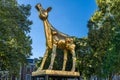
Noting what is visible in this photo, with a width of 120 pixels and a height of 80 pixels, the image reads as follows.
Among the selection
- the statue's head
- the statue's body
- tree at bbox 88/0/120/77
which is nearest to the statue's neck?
the statue's body

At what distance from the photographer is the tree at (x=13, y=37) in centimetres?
2938

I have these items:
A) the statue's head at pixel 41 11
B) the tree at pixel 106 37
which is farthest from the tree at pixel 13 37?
the statue's head at pixel 41 11

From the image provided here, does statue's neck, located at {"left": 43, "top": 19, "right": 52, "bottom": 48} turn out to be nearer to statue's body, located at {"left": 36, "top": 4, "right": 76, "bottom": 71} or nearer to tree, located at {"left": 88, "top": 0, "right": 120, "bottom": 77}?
statue's body, located at {"left": 36, "top": 4, "right": 76, "bottom": 71}

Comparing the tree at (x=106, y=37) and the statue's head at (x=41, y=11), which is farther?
the tree at (x=106, y=37)

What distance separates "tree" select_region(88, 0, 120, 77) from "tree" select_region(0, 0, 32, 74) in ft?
20.1

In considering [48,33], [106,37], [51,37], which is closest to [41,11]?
[48,33]

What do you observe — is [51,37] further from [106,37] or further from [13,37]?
[106,37]

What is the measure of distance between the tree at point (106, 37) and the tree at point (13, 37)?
6.12 metres

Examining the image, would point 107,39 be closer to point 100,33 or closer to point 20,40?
point 100,33

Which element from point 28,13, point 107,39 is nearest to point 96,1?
point 107,39

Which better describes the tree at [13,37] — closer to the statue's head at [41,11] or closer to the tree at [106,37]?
the tree at [106,37]

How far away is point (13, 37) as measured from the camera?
99.3 feet

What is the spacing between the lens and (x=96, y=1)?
3416cm

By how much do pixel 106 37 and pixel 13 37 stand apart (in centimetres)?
829
